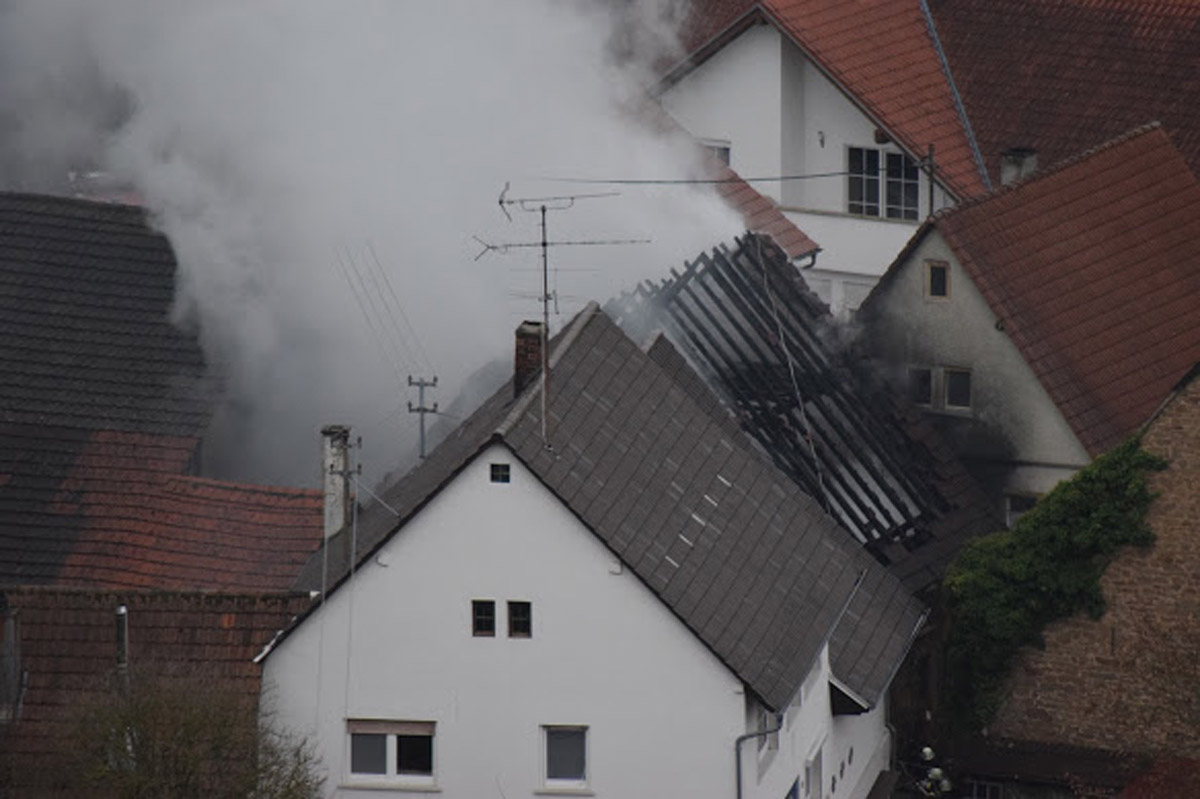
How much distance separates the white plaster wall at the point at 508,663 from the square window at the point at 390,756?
5.4 inches

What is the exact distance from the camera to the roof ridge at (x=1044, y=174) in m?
53.6

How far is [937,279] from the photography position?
53469 millimetres

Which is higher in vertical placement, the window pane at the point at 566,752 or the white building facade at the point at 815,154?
the white building facade at the point at 815,154

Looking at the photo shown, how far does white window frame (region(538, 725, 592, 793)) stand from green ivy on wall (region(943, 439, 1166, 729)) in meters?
7.46

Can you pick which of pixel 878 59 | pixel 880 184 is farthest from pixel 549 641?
pixel 878 59

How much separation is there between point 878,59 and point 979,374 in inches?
390

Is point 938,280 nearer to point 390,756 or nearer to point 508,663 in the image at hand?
point 508,663

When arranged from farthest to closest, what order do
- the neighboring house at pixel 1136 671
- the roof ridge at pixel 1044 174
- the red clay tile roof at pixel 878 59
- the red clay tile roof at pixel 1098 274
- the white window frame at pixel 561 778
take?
the red clay tile roof at pixel 878 59 < the roof ridge at pixel 1044 174 < the red clay tile roof at pixel 1098 274 < the neighboring house at pixel 1136 671 < the white window frame at pixel 561 778

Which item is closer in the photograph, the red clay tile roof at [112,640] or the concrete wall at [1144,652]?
the red clay tile roof at [112,640]

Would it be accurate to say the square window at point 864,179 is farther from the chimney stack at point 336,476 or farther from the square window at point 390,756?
the square window at point 390,756

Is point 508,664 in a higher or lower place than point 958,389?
lower

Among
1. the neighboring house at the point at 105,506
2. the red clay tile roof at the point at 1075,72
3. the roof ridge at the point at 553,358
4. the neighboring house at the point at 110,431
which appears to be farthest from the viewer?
the red clay tile roof at the point at 1075,72

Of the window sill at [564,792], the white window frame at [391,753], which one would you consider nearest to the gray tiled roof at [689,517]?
the white window frame at [391,753]

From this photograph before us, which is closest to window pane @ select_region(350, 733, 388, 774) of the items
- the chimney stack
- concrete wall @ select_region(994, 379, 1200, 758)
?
the chimney stack
